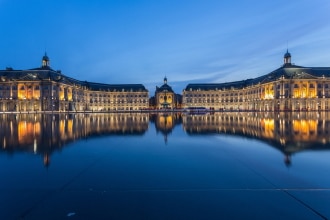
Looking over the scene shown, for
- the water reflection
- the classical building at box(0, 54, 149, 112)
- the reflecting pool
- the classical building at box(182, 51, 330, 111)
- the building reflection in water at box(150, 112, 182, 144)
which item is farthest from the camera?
the classical building at box(182, 51, 330, 111)

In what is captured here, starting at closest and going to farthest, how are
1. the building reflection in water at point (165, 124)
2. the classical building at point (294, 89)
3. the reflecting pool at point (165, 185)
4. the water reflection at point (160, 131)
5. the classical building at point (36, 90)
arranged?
the reflecting pool at point (165, 185) < the water reflection at point (160, 131) < the building reflection in water at point (165, 124) < the classical building at point (36, 90) < the classical building at point (294, 89)

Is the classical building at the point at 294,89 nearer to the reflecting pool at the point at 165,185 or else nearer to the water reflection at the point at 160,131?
the water reflection at the point at 160,131

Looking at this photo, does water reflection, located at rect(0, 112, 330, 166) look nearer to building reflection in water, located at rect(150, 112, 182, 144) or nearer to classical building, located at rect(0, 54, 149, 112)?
building reflection in water, located at rect(150, 112, 182, 144)

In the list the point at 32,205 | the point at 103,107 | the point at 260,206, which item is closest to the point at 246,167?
the point at 260,206

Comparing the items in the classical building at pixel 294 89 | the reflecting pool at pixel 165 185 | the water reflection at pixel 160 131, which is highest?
the classical building at pixel 294 89

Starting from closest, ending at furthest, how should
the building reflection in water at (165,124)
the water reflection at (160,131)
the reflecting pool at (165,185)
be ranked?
1. the reflecting pool at (165,185)
2. the water reflection at (160,131)
3. the building reflection in water at (165,124)

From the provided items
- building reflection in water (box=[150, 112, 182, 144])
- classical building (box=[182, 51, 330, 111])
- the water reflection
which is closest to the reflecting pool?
the water reflection

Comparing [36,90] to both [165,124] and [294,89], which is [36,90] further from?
[294,89]

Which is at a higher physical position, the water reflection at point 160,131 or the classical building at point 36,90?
the classical building at point 36,90

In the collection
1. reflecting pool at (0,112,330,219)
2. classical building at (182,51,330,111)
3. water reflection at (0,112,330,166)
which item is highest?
classical building at (182,51,330,111)

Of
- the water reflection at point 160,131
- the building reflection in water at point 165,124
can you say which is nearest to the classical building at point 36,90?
the building reflection in water at point 165,124

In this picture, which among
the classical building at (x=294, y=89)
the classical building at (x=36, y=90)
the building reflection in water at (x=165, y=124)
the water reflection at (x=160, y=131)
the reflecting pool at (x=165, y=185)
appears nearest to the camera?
the reflecting pool at (x=165, y=185)

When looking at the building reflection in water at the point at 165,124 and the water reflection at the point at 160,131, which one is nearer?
the water reflection at the point at 160,131

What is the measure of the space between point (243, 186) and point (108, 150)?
5.65 m
